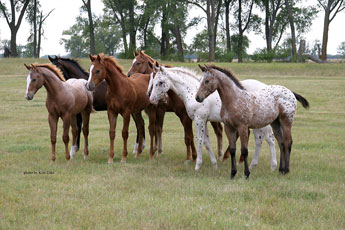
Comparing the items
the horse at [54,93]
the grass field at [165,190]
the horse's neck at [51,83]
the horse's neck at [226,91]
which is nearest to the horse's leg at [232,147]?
the grass field at [165,190]

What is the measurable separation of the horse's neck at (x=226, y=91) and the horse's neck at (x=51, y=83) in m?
3.42

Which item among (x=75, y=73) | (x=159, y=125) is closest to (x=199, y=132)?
(x=159, y=125)

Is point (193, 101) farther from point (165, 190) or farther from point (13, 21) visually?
point (13, 21)

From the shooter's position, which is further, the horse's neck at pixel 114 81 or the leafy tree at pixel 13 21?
the leafy tree at pixel 13 21

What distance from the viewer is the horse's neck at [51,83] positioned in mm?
8156

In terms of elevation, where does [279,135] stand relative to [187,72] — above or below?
below

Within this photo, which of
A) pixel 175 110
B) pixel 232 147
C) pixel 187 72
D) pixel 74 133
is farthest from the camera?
pixel 74 133

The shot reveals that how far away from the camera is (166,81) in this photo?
8195 mm

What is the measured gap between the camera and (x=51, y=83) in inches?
322

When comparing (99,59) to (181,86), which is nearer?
(181,86)

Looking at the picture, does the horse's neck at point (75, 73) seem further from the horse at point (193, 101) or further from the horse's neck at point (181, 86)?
the horse's neck at point (181, 86)

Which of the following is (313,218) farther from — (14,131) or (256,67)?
(256,67)

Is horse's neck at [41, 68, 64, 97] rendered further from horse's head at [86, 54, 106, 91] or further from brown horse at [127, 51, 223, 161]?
brown horse at [127, 51, 223, 161]

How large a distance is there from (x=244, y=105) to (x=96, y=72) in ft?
10.5
